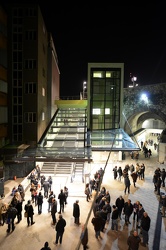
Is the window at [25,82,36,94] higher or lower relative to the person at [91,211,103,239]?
higher

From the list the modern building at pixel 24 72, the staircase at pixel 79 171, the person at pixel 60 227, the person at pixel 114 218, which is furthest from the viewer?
the modern building at pixel 24 72

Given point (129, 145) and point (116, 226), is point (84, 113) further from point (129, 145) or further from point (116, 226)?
point (116, 226)

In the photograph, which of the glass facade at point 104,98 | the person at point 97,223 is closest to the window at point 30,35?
the glass facade at point 104,98

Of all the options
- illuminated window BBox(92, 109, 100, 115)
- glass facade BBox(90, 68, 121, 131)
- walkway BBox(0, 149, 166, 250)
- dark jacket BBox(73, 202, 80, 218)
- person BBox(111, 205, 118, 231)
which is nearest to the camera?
walkway BBox(0, 149, 166, 250)

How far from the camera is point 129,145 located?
18.6 m

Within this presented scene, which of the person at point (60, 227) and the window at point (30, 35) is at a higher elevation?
the window at point (30, 35)

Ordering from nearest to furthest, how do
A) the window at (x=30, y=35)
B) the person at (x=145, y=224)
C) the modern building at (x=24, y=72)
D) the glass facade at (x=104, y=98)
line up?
the person at (x=145, y=224) < the modern building at (x=24, y=72) < the window at (x=30, y=35) < the glass facade at (x=104, y=98)

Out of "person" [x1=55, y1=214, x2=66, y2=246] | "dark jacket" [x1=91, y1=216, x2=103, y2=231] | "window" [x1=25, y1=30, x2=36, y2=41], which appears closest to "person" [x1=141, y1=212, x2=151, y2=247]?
"dark jacket" [x1=91, y1=216, x2=103, y2=231]

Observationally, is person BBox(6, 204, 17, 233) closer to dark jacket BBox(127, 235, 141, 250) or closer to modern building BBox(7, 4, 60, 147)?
dark jacket BBox(127, 235, 141, 250)

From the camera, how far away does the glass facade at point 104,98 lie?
27.3 m

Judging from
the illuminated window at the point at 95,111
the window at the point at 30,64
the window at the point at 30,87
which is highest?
the window at the point at 30,64

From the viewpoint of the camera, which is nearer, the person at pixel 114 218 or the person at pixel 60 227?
the person at pixel 60 227

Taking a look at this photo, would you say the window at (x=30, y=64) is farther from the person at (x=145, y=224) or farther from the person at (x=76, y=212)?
the person at (x=145, y=224)

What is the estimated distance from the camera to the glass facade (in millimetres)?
27344
